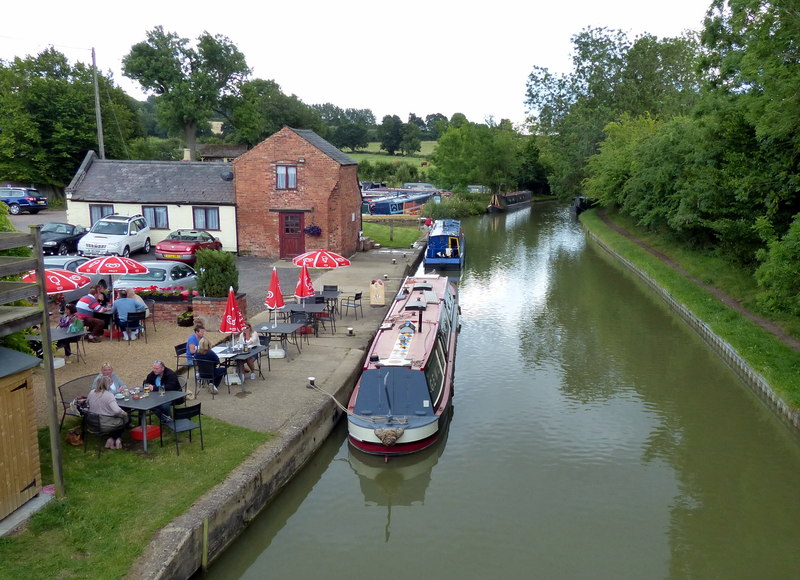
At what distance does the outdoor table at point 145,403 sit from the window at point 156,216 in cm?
2142

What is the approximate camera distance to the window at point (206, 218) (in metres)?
30.5

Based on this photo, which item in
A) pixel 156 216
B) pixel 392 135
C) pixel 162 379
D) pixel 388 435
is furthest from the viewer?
pixel 392 135

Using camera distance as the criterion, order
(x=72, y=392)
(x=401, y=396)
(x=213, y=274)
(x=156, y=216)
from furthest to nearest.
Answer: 1. (x=156, y=216)
2. (x=213, y=274)
3. (x=401, y=396)
4. (x=72, y=392)

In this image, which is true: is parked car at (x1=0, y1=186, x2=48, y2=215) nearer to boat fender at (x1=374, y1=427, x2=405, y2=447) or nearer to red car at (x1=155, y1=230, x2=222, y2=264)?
red car at (x1=155, y1=230, x2=222, y2=264)

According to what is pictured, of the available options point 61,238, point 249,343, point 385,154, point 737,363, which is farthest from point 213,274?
point 385,154

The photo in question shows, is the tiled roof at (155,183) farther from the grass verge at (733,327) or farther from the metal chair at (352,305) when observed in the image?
the grass verge at (733,327)

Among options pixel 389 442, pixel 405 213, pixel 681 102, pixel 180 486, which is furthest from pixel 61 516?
pixel 681 102

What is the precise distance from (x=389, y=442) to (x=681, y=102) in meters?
48.5

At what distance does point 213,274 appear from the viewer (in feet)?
58.7

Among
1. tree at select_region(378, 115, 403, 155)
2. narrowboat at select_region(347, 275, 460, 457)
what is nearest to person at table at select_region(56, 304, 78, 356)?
narrowboat at select_region(347, 275, 460, 457)

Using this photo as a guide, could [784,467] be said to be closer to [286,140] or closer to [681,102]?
[286,140]

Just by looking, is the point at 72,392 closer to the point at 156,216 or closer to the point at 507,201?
the point at 156,216

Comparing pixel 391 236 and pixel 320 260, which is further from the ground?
pixel 320 260

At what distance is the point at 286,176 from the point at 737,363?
1985 cm
